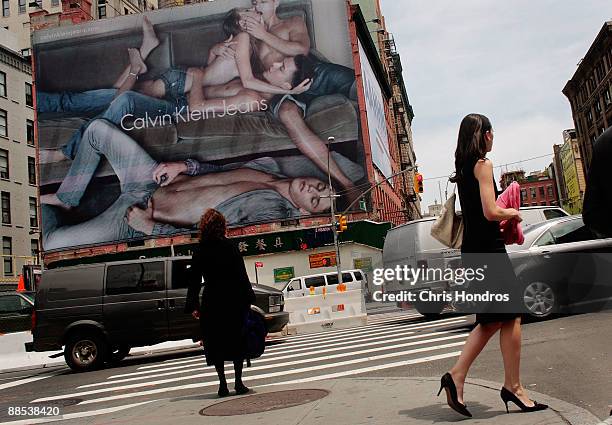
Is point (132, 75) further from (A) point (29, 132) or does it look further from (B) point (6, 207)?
(B) point (6, 207)

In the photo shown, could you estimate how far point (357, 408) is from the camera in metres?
5.27

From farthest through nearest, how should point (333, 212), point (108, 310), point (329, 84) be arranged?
point (329, 84) < point (333, 212) < point (108, 310)

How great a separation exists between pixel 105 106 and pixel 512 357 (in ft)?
151

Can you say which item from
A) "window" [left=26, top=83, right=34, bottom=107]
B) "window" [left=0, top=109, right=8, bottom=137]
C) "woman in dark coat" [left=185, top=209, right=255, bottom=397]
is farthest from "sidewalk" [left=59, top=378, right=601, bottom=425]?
"window" [left=26, top=83, right=34, bottom=107]

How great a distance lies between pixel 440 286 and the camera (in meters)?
13.2

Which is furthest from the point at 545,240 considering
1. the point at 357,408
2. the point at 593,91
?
the point at 593,91

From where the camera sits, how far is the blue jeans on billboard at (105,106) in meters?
46.2

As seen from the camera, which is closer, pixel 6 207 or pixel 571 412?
pixel 571 412

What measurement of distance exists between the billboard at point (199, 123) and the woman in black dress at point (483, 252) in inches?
1501

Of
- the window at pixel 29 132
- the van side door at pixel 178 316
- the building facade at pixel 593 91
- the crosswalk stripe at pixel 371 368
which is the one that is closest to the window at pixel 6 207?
the window at pixel 29 132

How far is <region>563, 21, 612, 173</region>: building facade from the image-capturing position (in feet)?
213

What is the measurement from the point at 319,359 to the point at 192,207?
117ft

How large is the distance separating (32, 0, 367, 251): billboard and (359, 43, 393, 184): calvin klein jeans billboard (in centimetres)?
399

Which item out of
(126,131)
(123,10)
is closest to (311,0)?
(126,131)
